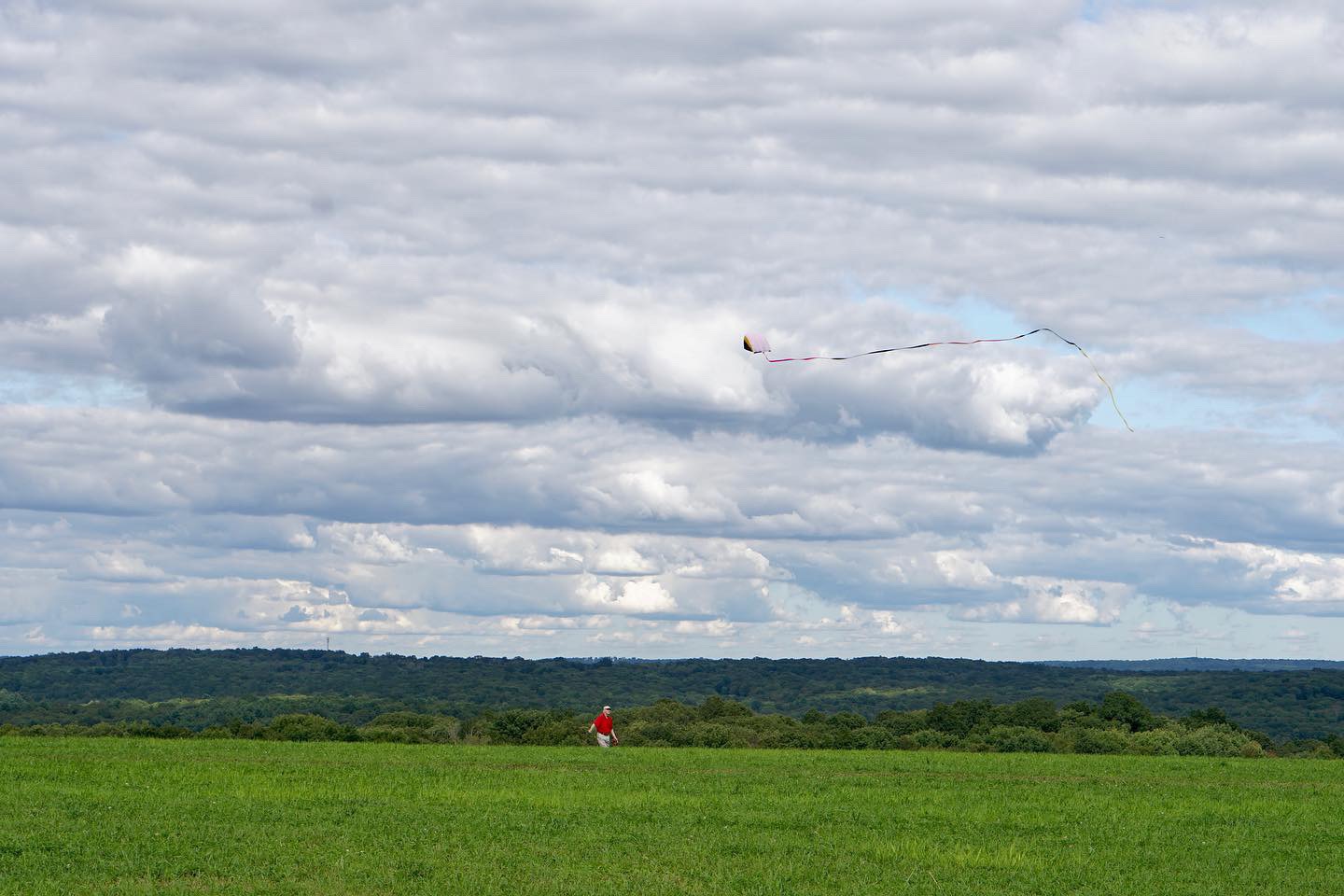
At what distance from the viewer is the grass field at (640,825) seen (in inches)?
998

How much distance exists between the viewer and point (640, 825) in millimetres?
31828

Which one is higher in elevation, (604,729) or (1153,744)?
(604,729)

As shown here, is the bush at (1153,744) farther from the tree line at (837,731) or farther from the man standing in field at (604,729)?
the man standing in field at (604,729)

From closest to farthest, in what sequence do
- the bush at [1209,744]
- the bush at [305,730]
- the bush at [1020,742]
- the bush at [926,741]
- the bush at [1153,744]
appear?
1. the bush at [305,730]
2. the bush at [1020,742]
3. the bush at [1209,744]
4. the bush at [1153,744]
5. the bush at [926,741]

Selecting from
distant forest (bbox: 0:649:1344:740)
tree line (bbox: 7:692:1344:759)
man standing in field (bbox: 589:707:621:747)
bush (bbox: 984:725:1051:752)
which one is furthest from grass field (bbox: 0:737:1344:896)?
distant forest (bbox: 0:649:1344:740)

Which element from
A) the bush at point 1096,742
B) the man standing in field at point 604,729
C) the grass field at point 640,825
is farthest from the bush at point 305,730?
the bush at point 1096,742

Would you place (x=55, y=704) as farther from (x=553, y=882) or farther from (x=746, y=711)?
(x=553, y=882)

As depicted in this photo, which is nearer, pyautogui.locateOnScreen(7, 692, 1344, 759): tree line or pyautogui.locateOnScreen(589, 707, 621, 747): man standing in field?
pyautogui.locateOnScreen(589, 707, 621, 747): man standing in field

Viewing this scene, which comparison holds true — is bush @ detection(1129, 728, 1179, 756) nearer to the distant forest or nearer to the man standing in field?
the man standing in field

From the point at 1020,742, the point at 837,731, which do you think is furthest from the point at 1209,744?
the point at 837,731

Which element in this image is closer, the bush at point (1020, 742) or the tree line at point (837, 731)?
the bush at point (1020, 742)

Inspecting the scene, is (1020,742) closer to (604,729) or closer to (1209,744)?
(1209,744)

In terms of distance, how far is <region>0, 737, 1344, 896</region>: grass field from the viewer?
25.4 meters

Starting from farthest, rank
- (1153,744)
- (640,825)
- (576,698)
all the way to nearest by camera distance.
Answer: (576,698)
(1153,744)
(640,825)
